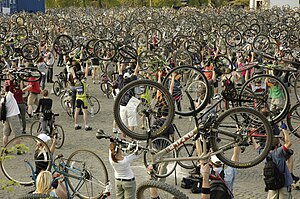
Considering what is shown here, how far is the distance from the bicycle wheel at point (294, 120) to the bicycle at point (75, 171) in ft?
16.7

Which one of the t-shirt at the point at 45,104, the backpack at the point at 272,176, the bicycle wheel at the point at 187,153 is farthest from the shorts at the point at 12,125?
the backpack at the point at 272,176

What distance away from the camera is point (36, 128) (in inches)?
499

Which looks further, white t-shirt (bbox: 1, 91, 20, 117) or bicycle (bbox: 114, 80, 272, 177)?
white t-shirt (bbox: 1, 91, 20, 117)

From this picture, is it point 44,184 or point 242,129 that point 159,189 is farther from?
point 44,184

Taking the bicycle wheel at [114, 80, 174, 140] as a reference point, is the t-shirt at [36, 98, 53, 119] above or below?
below

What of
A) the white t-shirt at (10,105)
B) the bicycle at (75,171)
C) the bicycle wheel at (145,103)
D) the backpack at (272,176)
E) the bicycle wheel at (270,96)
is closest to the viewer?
the bicycle wheel at (145,103)

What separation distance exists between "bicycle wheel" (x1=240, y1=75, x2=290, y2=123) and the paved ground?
2.14 meters

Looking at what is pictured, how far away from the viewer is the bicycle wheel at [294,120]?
12211 mm

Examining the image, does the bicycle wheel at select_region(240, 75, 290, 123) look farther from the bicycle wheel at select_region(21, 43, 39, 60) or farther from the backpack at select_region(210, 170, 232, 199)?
the bicycle wheel at select_region(21, 43, 39, 60)

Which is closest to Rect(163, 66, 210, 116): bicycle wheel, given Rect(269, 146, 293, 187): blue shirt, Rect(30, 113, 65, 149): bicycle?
Rect(269, 146, 293, 187): blue shirt

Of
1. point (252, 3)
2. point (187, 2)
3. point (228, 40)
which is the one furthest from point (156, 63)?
point (187, 2)

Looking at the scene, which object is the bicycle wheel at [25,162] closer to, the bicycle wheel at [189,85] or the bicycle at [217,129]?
the bicycle wheel at [189,85]

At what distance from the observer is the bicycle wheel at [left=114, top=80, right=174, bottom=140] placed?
6.24 meters

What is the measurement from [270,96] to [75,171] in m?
3.31
